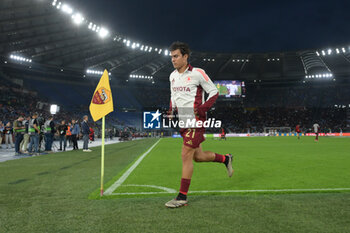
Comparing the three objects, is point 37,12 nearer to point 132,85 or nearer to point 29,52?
point 29,52

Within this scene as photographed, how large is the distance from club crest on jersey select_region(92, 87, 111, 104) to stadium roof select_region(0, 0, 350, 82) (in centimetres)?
2734

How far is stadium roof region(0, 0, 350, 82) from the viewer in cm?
3006

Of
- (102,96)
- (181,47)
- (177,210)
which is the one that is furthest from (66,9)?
(177,210)

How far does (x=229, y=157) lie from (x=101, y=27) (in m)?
34.4

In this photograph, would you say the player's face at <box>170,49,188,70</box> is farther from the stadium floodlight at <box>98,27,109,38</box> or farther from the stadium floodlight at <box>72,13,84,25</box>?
the stadium floodlight at <box>98,27,109,38</box>

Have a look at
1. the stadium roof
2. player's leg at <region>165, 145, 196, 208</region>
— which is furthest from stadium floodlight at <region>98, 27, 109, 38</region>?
player's leg at <region>165, 145, 196, 208</region>

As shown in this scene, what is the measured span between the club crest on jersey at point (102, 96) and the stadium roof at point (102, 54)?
27.3 metres

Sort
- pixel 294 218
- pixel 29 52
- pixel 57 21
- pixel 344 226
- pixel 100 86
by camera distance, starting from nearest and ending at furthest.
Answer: pixel 344 226
pixel 294 218
pixel 100 86
pixel 57 21
pixel 29 52

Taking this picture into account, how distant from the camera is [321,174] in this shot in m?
6.04

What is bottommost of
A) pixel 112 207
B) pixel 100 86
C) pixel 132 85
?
pixel 112 207

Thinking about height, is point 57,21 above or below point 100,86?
above

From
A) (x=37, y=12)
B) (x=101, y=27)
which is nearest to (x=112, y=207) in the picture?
(x=37, y=12)

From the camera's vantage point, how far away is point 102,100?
15.6 ft

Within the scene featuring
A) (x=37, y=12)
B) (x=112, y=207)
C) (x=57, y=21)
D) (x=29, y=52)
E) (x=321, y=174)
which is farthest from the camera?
(x=29, y=52)
